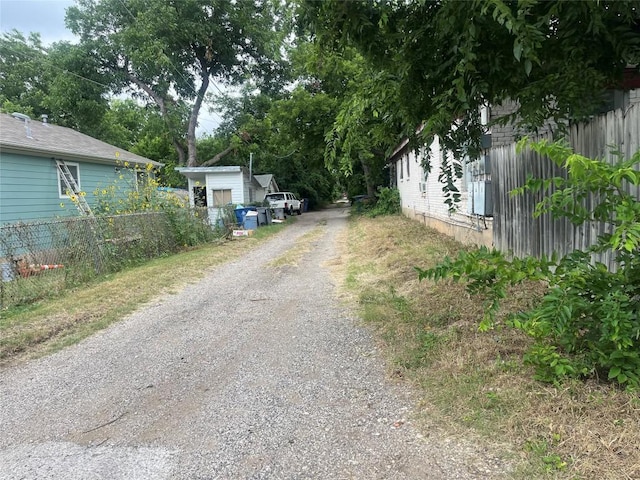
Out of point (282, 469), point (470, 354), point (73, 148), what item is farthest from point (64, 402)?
point (73, 148)

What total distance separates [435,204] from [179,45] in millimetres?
18980

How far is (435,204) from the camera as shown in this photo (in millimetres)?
13086

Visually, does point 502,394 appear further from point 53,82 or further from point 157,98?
point 53,82

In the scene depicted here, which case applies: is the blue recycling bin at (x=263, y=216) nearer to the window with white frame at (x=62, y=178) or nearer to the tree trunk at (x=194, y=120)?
the window with white frame at (x=62, y=178)

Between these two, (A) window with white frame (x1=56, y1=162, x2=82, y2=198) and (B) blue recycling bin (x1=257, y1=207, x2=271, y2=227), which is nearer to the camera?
(A) window with white frame (x1=56, y1=162, x2=82, y2=198)

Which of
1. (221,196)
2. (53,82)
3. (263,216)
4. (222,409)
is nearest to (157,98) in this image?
(53,82)

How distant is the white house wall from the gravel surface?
2.74 metres

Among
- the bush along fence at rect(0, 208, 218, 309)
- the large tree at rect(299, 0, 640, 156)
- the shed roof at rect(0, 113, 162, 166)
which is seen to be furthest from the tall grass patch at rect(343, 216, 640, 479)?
the shed roof at rect(0, 113, 162, 166)

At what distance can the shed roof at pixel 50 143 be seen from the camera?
12766mm

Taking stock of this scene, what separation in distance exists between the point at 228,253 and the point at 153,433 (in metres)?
9.18

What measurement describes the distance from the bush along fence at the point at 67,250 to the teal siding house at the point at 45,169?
146 inches

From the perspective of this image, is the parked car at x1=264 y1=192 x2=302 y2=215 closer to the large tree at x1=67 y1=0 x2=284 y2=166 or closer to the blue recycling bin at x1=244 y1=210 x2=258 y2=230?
the large tree at x1=67 y1=0 x2=284 y2=166

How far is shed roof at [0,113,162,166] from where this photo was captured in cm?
1277

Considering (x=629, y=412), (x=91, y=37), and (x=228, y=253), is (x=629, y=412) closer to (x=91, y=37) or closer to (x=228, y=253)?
(x=228, y=253)
